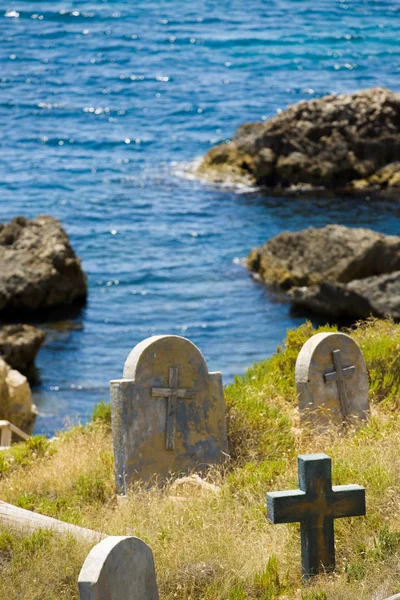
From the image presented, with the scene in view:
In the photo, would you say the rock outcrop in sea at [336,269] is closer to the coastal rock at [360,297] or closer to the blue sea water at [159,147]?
the coastal rock at [360,297]

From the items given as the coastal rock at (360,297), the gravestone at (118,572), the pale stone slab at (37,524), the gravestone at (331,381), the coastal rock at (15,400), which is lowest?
the coastal rock at (360,297)

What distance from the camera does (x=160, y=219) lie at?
4034 centimetres

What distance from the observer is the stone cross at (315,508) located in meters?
7.34

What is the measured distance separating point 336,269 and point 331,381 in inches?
735

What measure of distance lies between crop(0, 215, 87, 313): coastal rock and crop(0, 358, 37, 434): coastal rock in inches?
405

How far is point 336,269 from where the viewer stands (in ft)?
98.3

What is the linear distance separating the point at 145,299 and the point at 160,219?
8.16 metres

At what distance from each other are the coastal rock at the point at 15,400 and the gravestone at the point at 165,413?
8.10 metres

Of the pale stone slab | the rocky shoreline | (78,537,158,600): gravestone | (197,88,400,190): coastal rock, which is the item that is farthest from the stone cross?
(197,88,400,190): coastal rock

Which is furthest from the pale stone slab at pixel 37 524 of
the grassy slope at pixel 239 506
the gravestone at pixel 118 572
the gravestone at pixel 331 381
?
the gravestone at pixel 331 381

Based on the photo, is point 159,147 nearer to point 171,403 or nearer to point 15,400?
point 15,400

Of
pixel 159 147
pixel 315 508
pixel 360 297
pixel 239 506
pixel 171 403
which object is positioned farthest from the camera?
pixel 159 147

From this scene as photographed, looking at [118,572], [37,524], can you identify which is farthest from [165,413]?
[118,572]

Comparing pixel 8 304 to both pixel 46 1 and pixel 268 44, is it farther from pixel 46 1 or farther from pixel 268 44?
pixel 46 1
